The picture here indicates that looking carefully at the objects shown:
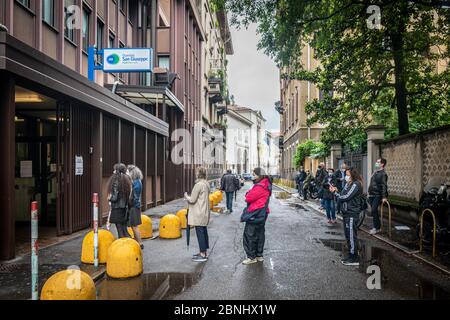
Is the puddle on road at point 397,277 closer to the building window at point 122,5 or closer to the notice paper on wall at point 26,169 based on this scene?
the notice paper on wall at point 26,169

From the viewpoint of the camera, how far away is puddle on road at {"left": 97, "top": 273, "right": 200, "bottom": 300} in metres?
5.87

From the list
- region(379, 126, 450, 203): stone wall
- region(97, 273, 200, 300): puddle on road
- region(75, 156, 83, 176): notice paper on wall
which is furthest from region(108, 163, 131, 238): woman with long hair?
region(379, 126, 450, 203): stone wall

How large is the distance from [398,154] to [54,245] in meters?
11.8

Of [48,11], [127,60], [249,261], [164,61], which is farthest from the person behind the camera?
[164,61]

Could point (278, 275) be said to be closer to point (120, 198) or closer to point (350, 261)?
point (350, 261)

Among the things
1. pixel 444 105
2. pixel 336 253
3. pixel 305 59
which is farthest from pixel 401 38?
pixel 305 59

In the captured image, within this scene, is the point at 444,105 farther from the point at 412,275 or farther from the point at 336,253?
the point at 412,275

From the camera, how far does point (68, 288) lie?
5.10m

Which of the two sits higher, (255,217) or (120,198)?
(120,198)

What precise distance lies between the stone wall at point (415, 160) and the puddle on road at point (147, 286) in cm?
794

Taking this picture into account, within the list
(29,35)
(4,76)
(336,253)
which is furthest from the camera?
(29,35)

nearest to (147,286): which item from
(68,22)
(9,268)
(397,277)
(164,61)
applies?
(9,268)

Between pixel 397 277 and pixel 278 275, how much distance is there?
1923 millimetres

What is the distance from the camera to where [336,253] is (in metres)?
9.04
